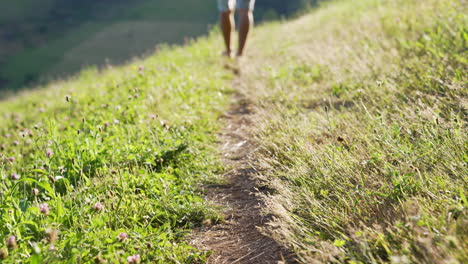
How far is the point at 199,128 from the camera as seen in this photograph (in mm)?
3727

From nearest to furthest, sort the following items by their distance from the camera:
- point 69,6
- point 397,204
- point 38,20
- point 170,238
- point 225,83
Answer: point 397,204
point 170,238
point 225,83
point 38,20
point 69,6

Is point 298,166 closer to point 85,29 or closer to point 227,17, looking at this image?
point 227,17

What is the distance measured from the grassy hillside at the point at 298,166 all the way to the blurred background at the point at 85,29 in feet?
135

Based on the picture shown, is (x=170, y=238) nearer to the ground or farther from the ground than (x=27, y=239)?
nearer to the ground

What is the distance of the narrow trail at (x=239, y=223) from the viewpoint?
2.00 m

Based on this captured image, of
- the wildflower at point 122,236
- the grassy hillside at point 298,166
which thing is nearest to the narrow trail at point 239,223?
the grassy hillside at point 298,166

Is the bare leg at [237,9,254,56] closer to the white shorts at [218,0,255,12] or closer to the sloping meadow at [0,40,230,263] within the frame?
the white shorts at [218,0,255,12]

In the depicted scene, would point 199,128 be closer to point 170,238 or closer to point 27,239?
point 170,238

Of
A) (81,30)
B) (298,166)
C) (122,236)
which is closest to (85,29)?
(81,30)

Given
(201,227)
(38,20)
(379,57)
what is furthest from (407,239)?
(38,20)

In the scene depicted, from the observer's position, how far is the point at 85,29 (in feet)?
251

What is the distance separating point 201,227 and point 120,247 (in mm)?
535

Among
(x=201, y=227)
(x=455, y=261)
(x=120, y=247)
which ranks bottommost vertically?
(x=201, y=227)

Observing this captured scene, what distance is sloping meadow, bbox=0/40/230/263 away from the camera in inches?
75.4
